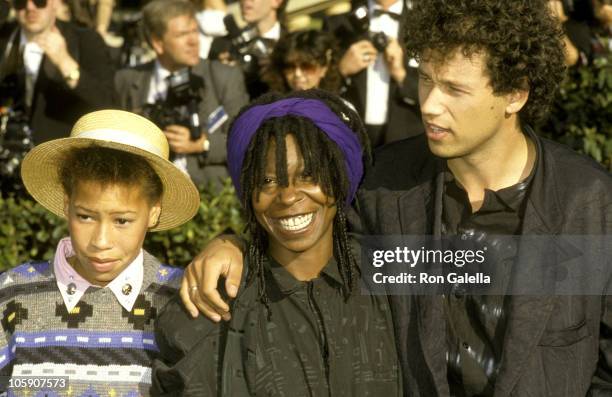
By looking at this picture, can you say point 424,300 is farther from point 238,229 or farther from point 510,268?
point 238,229

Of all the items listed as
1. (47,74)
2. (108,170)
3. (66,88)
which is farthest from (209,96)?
(108,170)

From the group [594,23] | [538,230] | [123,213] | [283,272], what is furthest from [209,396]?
[594,23]

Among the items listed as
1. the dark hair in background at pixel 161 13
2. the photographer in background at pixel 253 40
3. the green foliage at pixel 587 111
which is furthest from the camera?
the photographer in background at pixel 253 40

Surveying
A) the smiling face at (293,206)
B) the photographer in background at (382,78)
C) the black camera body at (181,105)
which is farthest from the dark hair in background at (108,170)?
the photographer in background at (382,78)

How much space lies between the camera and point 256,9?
306 inches

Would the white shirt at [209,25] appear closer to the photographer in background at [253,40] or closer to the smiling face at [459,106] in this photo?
the photographer in background at [253,40]

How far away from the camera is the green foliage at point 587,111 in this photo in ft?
21.7

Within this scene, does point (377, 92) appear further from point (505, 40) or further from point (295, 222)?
point (295, 222)

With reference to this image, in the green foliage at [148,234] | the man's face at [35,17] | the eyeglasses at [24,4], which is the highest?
the eyeglasses at [24,4]

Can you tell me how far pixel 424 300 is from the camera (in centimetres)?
372

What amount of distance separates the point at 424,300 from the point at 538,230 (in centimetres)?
46

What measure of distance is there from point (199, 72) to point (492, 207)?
374 cm

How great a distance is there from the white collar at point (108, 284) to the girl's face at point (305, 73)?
307cm

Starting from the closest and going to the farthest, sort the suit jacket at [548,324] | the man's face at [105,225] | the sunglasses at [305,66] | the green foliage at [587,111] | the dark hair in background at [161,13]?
the suit jacket at [548,324], the man's face at [105,225], the green foliage at [587,111], the sunglasses at [305,66], the dark hair in background at [161,13]
